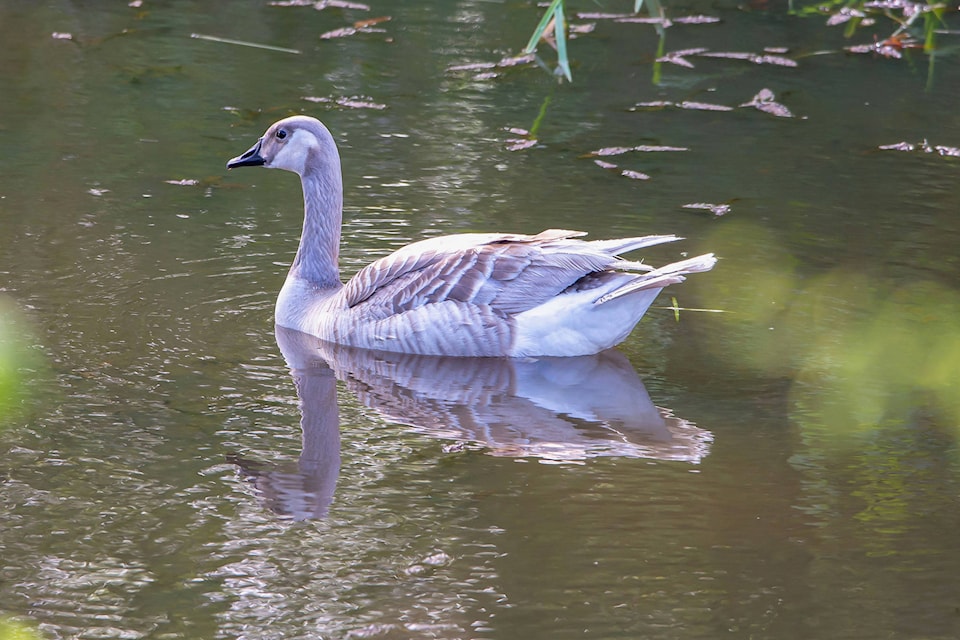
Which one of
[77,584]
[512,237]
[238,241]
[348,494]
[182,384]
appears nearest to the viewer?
[77,584]

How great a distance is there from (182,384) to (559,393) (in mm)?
2110

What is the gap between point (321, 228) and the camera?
9.28 metres

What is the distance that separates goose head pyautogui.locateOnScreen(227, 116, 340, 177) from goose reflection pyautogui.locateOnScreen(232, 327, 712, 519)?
1167 mm

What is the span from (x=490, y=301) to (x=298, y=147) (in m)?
1.76

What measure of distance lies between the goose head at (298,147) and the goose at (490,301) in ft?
2.99

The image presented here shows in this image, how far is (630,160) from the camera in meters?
11.9

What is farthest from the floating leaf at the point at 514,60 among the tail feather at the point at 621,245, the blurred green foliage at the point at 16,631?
the blurred green foliage at the point at 16,631

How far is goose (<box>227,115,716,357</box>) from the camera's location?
8.41 metres

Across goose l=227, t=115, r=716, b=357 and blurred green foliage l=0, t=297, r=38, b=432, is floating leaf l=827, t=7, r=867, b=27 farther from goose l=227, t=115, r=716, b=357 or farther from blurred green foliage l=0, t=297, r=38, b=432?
blurred green foliage l=0, t=297, r=38, b=432

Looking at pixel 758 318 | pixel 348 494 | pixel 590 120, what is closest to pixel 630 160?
pixel 590 120

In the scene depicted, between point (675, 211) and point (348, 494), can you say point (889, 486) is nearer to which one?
point (348, 494)

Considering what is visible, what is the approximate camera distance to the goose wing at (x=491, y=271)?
850cm

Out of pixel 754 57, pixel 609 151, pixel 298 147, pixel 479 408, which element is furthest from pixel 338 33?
pixel 479 408

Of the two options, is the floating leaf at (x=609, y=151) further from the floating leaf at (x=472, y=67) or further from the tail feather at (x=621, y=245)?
the tail feather at (x=621, y=245)
